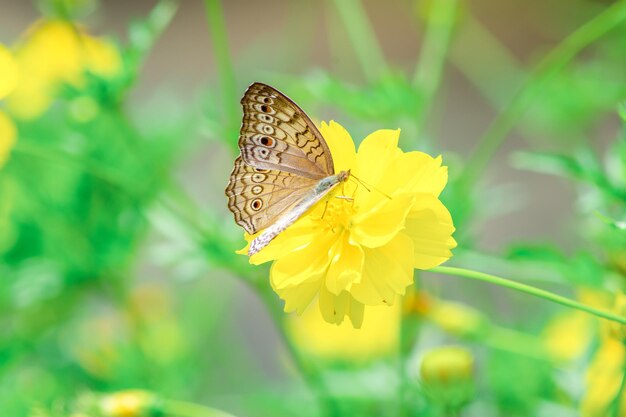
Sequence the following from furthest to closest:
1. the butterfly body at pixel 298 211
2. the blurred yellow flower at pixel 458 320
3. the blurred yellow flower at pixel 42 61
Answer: the blurred yellow flower at pixel 42 61 → the blurred yellow flower at pixel 458 320 → the butterfly body at pixel 298 211

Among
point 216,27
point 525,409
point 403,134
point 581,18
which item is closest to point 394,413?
point 525,409

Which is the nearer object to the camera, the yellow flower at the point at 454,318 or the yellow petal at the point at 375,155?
the yellow petal at the point at 375,155

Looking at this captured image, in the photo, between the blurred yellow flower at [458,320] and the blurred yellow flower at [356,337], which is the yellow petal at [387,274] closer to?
the blurred yellow flower at [458,320]

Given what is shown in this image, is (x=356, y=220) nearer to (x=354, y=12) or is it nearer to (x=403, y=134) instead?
(x=403, y=134)

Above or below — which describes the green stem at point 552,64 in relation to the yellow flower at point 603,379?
above

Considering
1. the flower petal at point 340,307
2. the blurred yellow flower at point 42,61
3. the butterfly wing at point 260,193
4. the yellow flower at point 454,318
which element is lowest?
the flower petal at point 340,307

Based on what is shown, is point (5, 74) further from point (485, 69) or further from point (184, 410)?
point (485, 69)

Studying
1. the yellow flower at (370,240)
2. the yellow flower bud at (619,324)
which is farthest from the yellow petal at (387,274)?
the yellow flower bud at (619,324)
